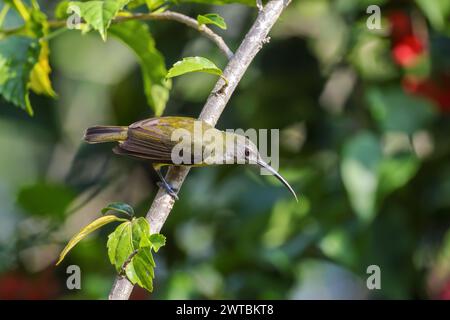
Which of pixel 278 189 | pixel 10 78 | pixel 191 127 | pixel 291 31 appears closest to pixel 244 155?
pixel 191 127

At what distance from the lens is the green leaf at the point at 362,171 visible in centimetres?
205

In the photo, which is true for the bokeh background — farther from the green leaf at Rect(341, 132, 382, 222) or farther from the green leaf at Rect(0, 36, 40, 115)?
the green leaf at Rect(0, 36, 40, 115)

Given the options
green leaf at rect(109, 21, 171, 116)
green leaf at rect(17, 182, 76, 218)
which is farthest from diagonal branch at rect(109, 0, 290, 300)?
green leaf at rect(17, 182, 76, 218)

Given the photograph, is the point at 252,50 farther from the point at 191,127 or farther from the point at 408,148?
the point at 408,148

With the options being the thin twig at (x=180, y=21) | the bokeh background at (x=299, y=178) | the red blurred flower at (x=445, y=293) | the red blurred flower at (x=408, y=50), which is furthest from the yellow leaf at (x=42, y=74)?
the red blurred flower at (x=445, y=293)

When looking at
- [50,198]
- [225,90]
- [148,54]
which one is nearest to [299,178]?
[50,198]

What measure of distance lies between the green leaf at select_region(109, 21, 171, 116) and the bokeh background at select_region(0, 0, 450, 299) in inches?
29.5

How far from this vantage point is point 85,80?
2865 mm

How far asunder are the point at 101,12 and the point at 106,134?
0.65 ft

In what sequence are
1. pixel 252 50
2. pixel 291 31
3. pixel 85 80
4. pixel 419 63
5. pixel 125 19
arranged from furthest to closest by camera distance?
pixel 85 80 < pixel 291 31 < pixel 419 63 < pixel 125 19 < pixel 252 50

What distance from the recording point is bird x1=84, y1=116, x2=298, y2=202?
120 cm

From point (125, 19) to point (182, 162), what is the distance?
346mm

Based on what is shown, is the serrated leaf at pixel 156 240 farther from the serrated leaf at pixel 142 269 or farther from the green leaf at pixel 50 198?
the green leaf at pixel 50 198

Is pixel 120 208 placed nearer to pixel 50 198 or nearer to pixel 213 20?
pixel 213 20
